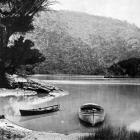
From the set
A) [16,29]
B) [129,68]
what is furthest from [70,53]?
[16,29]

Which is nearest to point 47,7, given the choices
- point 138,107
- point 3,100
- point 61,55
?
point 3,100

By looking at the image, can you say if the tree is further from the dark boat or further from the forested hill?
the forested hill

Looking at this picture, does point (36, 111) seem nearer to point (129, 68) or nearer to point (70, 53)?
point (129, 68)

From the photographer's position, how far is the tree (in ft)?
104

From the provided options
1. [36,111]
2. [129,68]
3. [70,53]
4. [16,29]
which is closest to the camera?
[16,29]

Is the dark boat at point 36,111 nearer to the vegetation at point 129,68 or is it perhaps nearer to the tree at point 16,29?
the tree at point 16,29

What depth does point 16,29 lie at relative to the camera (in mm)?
33438

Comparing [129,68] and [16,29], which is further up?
[16,29]

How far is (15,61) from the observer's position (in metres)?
32.8

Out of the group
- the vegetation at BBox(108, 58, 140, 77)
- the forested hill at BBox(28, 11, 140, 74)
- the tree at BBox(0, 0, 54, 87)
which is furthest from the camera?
the forested hill at BBox(28, 11, 140, 74)

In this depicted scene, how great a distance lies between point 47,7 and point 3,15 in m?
5.55

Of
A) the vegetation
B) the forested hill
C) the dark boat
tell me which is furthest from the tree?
the vegetation

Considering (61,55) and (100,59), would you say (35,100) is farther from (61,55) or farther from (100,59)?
(100,59)

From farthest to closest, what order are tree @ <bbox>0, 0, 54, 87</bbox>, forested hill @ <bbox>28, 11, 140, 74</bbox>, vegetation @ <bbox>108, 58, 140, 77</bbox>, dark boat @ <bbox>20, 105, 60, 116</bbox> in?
forested hill @ <bbox>28, 11, 140, 74</bbox> → vegetation @ <bbox>108, 58, 140, 77</bbox> → dark boat @ <bbox>20, 105, 60, 116</bbox> → tree @ <bbox>0, 0, 54, 87</bbox>
